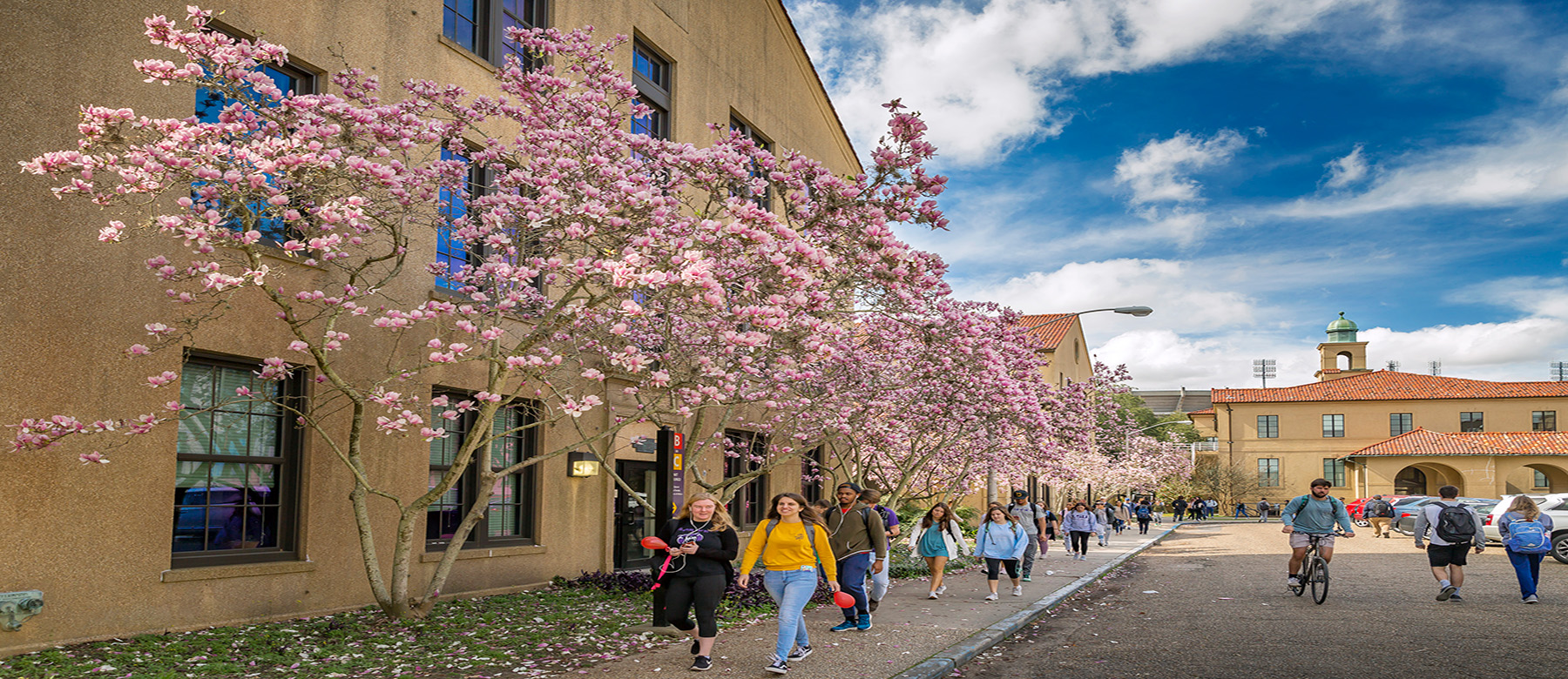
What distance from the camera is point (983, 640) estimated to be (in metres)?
9.69

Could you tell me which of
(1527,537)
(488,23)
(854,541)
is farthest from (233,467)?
(1527,537)

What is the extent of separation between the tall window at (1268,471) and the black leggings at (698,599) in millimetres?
69467

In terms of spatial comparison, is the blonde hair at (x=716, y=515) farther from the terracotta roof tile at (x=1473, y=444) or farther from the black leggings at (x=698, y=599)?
the terracotta roof tile at (x=1473, y=444)

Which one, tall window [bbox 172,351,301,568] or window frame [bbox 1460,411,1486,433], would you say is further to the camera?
window frame [bbox 1460,411,1486,433]

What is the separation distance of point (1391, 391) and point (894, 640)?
232ft

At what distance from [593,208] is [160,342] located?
388 cm

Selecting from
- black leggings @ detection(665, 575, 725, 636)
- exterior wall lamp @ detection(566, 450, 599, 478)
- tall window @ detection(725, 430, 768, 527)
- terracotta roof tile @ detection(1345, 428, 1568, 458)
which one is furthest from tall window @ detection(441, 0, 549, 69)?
terracotta roof tile @ detection(1345, 428, 1568, 458)

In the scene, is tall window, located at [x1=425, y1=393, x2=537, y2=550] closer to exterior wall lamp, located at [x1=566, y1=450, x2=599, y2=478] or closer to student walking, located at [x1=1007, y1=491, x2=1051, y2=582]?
exterior wall lamp, located at [x1=566, y1=450, x2=599, y2=478]

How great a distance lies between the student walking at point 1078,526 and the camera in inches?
890

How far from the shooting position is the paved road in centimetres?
841

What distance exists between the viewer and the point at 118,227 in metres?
6.97

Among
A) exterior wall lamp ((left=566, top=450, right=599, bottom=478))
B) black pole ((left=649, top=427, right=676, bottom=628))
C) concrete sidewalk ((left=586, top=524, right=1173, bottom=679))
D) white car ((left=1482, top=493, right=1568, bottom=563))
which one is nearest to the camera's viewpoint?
concrete sidewalk ((left=586, top=524, right=1173, bottom=679))

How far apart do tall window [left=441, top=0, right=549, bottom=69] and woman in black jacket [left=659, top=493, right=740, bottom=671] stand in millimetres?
6791

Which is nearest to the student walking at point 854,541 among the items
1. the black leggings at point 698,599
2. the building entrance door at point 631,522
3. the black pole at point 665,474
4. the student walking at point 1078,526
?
the black pole at point 665,474
